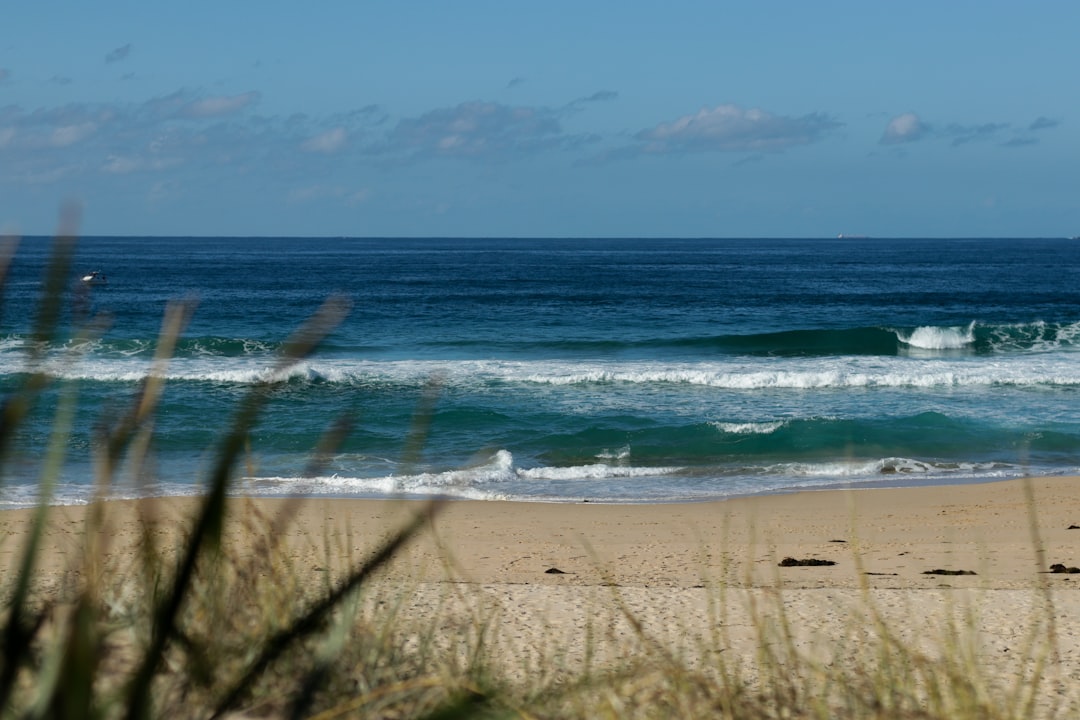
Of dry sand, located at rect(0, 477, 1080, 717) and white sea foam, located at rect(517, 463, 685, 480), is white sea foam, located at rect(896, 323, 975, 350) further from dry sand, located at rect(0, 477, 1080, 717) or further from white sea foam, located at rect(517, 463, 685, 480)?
white sea foam, located at rect(517, 463, 685, 480)

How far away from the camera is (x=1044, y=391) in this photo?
21422 millimetres

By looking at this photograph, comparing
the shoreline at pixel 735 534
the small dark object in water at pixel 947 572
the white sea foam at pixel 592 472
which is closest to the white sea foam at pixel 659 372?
the white sea foam at pixel 592 472

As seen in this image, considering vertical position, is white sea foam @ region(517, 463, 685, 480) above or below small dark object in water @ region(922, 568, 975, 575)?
below

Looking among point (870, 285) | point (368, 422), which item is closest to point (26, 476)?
point (368, 422)

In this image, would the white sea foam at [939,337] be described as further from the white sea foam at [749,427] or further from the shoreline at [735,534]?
the shoreline at [735,534]

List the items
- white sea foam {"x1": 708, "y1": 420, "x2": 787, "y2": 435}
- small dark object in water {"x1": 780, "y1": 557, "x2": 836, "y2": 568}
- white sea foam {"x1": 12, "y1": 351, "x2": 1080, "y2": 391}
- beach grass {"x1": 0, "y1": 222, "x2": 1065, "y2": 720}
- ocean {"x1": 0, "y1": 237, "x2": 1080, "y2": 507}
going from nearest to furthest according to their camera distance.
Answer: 1. beach grass {"x1": 0, "y1": 222, "x2": 1065, "y2": 720}
2. small dark object in water {"x1": 780, "y1": 557, "x2": 836, "y2": 568}
3. ocean {"x1": 0, "y1": 237, "x2": 1080, "y2": 507}
4. white sea foam {"x1": 708, "y1": 420, "x2": 787, "y2": 435}
5. white sea foam {"x1": 12, "y1": 351, "x2": 1080, "y2": 391}

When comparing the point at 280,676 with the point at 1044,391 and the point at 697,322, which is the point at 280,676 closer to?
the point at 1044,391

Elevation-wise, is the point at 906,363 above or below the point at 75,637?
below

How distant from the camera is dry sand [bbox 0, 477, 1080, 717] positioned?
15.5ft

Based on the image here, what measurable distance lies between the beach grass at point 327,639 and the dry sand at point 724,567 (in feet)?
0.20

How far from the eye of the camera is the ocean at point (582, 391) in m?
13.7

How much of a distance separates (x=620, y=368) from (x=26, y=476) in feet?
48.0

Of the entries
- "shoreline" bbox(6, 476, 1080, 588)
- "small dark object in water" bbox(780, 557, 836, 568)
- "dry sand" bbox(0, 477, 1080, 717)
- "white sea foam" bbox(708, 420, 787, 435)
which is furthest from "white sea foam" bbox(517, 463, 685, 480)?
"small dark object in water" bbox(780, 557, 836, 568)

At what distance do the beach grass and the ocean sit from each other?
0.12 metres
